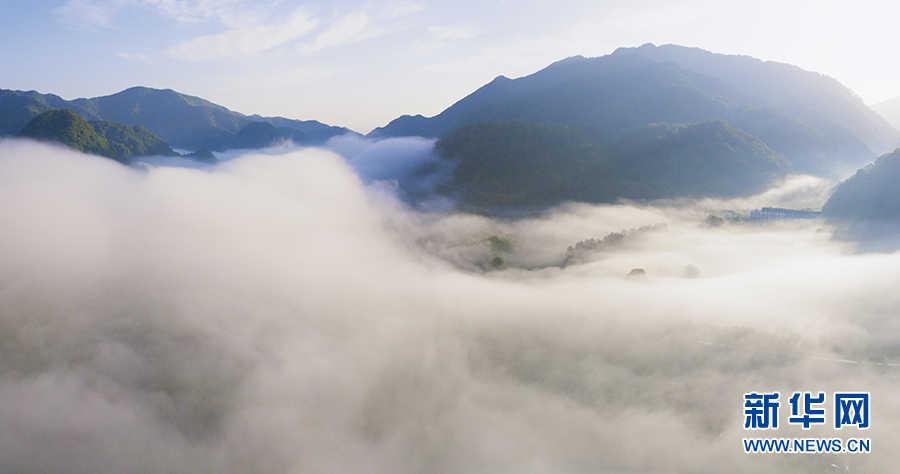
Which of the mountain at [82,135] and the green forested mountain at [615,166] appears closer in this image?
the green forested mountain at [615,166]

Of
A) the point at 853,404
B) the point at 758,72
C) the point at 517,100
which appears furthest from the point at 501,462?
the point at 758,72

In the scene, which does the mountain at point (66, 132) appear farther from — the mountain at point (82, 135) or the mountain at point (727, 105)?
the mountain at point (727, 105)

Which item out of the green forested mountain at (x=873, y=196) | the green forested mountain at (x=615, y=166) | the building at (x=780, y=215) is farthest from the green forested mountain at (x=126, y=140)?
the green forested mountain at (x=873, y=196)

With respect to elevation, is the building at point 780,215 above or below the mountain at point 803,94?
below

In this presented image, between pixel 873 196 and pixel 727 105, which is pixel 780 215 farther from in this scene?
pixel 727 105

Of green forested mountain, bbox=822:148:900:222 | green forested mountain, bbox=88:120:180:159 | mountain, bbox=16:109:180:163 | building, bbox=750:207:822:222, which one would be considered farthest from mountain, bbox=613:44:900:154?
green forested mountain, bbox=88:120:180:159

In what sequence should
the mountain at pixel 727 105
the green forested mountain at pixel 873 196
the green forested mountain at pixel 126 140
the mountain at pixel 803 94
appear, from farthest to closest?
1. the green forested mountain at pixel 126 140
2. the mountain at pixel 803 94
3. the mountain at pixel 727 105
4. the green forested mountain at pixel 873 196
